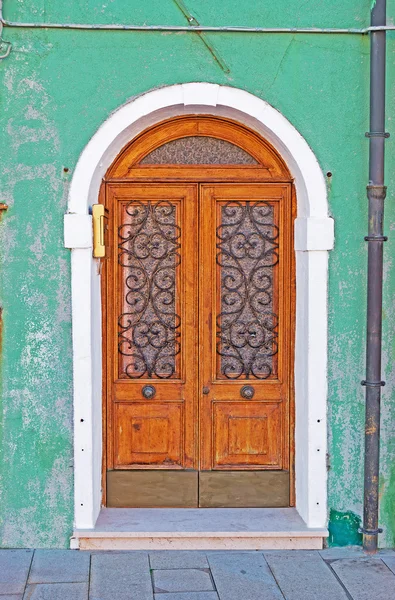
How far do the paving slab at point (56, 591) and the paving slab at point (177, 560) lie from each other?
1.81ft

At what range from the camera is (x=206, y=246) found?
554 centimetres

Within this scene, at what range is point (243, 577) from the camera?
483 cm

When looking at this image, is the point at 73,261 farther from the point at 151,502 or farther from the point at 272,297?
the point at 151,502

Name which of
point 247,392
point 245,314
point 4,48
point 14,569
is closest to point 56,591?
point 14,569

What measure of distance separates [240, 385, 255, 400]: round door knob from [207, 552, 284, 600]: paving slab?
3.60ft

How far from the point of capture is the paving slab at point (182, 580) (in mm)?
4676

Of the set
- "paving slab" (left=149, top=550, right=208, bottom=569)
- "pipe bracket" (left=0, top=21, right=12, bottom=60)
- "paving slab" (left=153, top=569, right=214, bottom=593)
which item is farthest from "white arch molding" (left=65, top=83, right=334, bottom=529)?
"pipe bracket" (left=0, top=21, right=12, bottom=60)

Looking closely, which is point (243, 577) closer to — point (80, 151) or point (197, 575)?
point (197, 575)

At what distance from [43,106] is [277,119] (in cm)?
162

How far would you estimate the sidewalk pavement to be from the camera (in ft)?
15.1

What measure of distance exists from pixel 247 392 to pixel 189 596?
1541 millimetres

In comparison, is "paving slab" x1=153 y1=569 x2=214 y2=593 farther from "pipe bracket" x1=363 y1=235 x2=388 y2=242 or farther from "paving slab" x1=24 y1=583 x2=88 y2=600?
"pipe bracket" x1=363 y1=235 x2=388 y2=242

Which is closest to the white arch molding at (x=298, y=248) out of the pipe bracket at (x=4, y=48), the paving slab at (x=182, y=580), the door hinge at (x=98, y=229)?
the door hinge at (x=98, y=229)

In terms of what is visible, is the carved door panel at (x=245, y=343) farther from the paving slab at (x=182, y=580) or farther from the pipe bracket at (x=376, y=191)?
the paving slab at (x=182, y=580)
